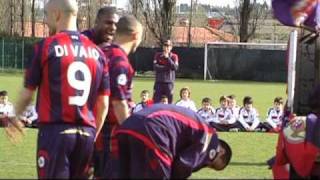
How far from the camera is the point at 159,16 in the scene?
188 feet

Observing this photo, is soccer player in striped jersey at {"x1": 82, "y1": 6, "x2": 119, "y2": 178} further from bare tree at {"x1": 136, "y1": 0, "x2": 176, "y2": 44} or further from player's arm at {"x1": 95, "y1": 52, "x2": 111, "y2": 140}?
bare tree at {"x1": 136, "y1": 0, "x2": 176, "y2": 44}

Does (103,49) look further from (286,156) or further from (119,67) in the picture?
(286,156)

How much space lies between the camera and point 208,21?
7469 cm

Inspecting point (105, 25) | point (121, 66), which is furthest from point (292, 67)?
point (121, 66)

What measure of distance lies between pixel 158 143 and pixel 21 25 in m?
55.7

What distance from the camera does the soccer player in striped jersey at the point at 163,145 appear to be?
498cm

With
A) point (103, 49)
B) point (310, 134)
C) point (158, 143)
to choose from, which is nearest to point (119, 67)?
point (103, 49)

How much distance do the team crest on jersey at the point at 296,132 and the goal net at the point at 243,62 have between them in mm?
32758

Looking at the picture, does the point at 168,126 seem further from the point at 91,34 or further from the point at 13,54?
the point at 13,54

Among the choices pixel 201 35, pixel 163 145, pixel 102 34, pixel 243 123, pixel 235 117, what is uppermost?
pixel 201 35

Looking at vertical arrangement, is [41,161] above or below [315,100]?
below

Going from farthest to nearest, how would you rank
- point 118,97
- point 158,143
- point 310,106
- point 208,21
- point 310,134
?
point 208,21 → point 310,106 → point 310,134 → point 118,97 → point 158,143

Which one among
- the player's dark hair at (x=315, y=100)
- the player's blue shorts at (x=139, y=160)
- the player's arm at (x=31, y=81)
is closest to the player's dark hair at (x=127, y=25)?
the player's arm at (x=31, y=81)

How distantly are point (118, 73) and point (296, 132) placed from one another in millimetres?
1995
